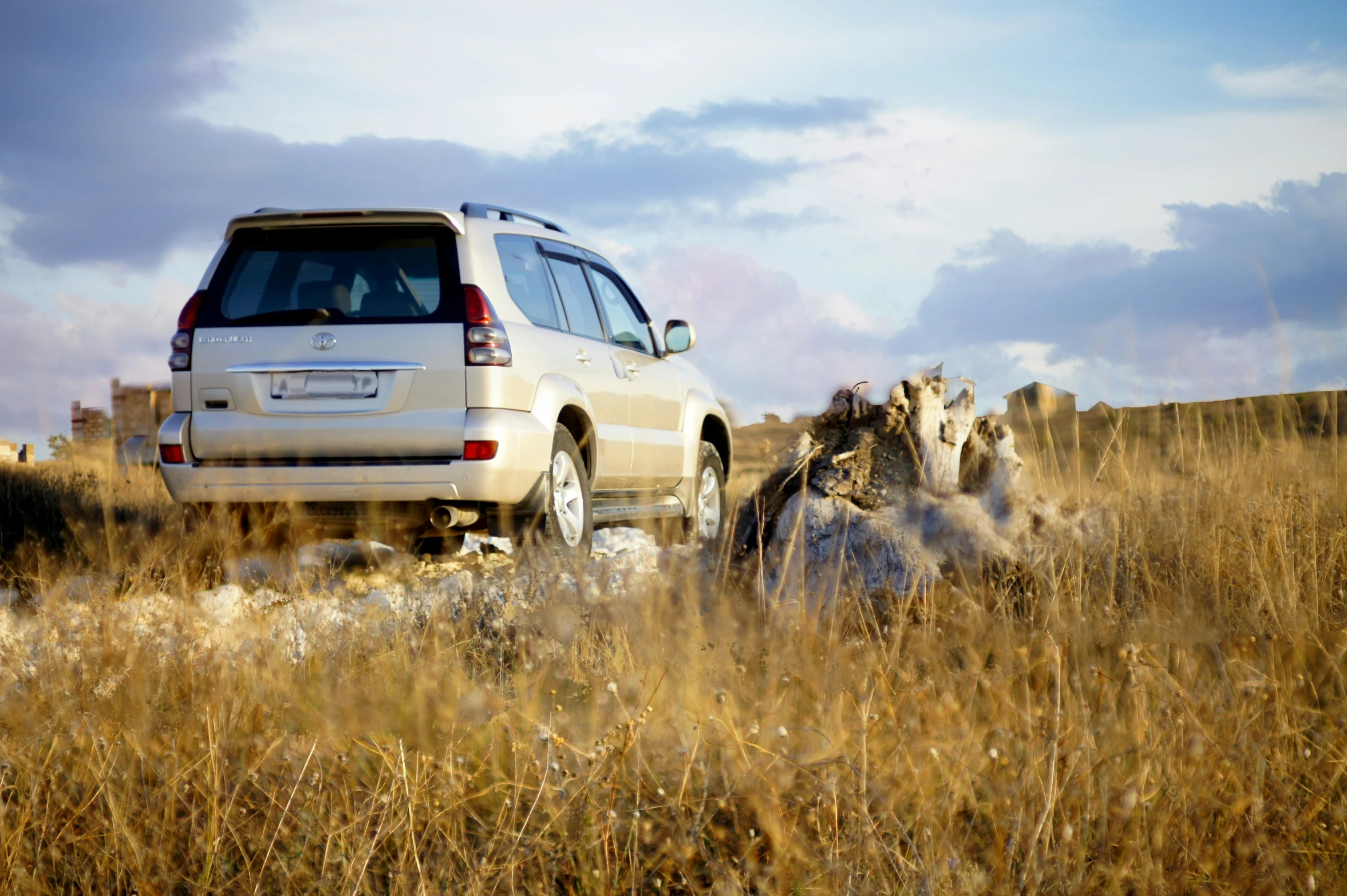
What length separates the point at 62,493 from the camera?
33.3 ft

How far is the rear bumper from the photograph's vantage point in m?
5.77

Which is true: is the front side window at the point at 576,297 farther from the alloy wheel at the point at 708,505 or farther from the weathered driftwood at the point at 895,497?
the alloy wheel at the point at 708,505

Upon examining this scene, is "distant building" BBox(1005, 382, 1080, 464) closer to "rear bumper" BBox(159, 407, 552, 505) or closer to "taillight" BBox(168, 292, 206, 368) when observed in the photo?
"rear bumper" BBox(159, 407, 552, 505)

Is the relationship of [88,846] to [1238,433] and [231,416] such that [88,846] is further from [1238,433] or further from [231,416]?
[1238,433]

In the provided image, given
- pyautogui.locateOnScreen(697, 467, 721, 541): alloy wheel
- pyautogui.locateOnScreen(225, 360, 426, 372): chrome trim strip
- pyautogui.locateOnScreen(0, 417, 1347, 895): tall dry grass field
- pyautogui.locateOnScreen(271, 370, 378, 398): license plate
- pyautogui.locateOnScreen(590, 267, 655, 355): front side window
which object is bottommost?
pyautogui.locateOnScreen(0, 417, 1347, 895): tall dry grass field

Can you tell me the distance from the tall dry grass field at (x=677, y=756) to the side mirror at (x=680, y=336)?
369 centimetres

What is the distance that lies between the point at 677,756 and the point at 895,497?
3.09 meters

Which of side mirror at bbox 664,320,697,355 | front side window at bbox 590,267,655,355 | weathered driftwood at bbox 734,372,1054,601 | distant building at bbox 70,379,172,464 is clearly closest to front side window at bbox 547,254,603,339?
front side window at bbox 590,267,655,355

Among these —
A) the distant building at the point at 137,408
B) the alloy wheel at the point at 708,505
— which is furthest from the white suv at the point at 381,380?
the distant building at the point at 137,408

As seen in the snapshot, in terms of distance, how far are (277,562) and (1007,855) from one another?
5.00 m

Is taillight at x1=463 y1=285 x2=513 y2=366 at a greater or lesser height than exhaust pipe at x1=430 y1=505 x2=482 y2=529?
greater

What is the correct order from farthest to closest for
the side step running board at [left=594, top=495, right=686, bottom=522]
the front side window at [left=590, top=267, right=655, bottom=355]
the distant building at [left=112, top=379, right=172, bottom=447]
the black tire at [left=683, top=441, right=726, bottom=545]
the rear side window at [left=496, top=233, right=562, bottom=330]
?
the distant building at [left=112, top=379, right=172, bottom=447] → the black tire at [left=683, top=441, right=726, bottom=545] → the front side window at [left=590, top=267, right=655, bottom=355] → the side step running board at [left=594, top=495, right=686, bottom=522] → the rear side window at [left=496, top=233, right=562, bottom=330]

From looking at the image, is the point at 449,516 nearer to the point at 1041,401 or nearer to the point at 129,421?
the point at 1041,401

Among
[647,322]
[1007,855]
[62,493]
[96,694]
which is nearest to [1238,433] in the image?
[647,322]
